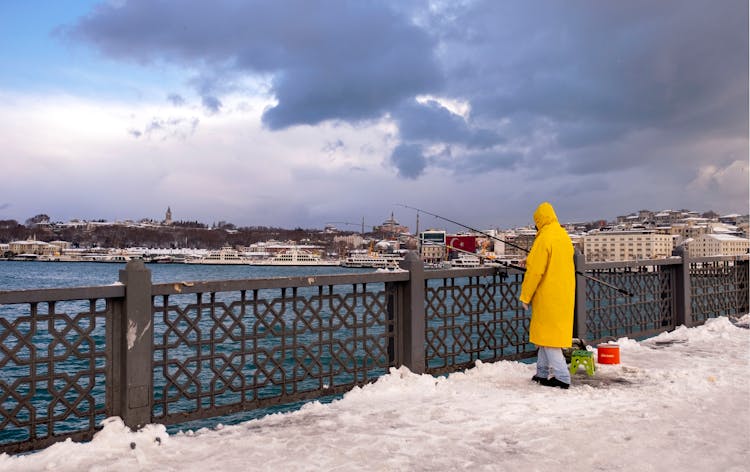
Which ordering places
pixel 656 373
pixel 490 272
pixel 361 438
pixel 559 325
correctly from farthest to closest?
pixel 490 272 → pixel 656 373 → pixel 559 325 → pixel 361 438

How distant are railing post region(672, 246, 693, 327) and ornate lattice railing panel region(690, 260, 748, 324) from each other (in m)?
0.33

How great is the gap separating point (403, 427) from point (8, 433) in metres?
8.75

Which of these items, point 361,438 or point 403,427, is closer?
point 361,438

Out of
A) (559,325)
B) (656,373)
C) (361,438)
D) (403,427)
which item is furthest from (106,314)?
(656,373)

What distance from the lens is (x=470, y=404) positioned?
4.32 m

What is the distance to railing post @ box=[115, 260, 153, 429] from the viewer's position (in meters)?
3.57

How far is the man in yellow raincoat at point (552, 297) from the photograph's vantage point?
193 inches

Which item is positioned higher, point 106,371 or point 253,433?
point 106,371

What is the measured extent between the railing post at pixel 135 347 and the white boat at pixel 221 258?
359 feet

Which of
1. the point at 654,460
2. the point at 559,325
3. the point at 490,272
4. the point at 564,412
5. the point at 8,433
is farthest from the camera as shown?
the point at 8,433

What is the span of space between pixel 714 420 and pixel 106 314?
426 cm

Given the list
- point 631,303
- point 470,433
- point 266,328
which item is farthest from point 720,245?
point 266,328

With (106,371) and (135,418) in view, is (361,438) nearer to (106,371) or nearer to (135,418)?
(135,418)

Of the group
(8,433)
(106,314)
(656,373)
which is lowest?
(8,433)
